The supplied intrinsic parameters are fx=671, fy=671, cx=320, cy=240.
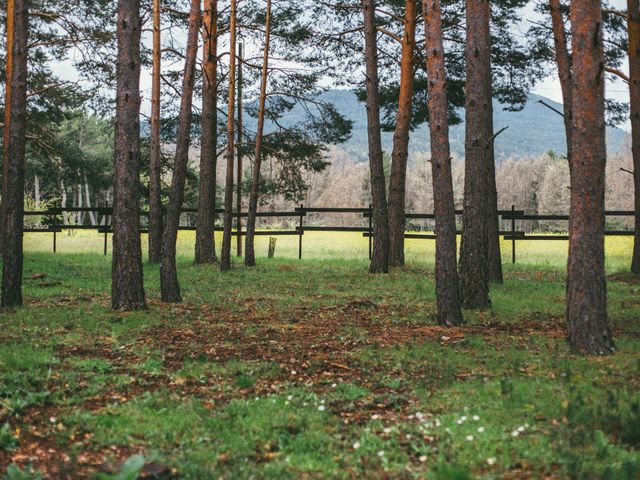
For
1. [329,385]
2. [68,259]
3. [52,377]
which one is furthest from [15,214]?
[68,259]

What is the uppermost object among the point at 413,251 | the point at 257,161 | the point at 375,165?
the point at 257,161

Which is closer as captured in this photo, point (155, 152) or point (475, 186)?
point (475, 186)

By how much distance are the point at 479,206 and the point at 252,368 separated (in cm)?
563

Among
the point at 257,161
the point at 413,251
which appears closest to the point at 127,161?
the point at 257,161

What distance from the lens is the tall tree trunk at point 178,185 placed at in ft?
38.8

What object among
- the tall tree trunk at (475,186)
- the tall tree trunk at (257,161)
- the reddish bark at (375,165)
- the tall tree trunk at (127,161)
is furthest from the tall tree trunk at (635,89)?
the tall tree trunk at (127,161)

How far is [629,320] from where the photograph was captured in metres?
9.76

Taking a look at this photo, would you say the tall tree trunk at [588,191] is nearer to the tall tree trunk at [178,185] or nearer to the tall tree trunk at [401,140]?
the tall tree trunk at [178,185]

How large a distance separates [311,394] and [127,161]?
6.09 m

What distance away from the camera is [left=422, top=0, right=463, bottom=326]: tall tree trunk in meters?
9.45

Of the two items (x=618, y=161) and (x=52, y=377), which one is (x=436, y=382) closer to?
(x=52, y=377)

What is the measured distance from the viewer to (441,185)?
961cm

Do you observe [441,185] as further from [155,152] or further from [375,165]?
[155,152]

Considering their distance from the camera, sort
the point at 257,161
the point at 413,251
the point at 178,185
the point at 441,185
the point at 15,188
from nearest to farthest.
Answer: the point at 441,185 → the point at 15,188 → the point at 178,185 → the point at 257,161 → the point at 413,251
